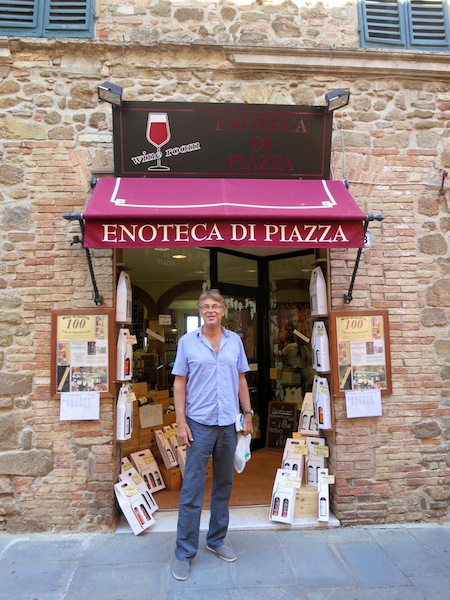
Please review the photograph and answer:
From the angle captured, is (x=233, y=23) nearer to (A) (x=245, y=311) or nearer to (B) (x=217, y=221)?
(B) (x=217, y=221)

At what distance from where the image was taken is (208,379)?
310cm

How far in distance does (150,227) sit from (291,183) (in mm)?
1519

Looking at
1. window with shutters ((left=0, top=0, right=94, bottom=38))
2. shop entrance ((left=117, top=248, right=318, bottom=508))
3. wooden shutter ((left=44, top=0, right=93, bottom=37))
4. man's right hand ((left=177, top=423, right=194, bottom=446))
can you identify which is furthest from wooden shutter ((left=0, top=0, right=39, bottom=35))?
man's right hand ((left=177, top=423, right=194, bottom=446))

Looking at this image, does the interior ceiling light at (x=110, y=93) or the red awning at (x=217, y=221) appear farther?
the interior ceiling light at (x=110, y=93)

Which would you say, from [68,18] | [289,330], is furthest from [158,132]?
[289,330]

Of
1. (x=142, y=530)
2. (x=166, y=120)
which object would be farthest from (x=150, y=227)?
(x=142, y=530)

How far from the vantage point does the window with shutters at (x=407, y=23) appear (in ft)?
13.9

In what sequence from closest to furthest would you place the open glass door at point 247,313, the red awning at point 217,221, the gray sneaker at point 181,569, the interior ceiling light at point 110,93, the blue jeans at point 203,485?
the gray sneaker at point 181,569
the blue jeans at point 203,485
the red awning at point 217,221
the interior ceiling light at point 110,93
the open glass door at point 247,313

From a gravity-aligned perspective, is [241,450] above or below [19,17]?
below

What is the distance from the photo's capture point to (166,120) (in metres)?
3.82

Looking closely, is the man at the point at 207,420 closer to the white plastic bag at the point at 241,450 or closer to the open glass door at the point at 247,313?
the white plastic bag at the point at 241,450

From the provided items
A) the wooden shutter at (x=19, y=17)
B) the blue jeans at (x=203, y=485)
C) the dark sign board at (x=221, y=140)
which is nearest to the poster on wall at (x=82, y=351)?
the blue jeans at (x=203, y=485)

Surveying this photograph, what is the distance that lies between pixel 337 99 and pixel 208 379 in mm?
2773

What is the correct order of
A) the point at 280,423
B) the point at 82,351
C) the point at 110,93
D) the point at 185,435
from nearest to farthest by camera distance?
the point at 185,435 < the point at 110,93 < the point at 82,351 < the point at 280,423
